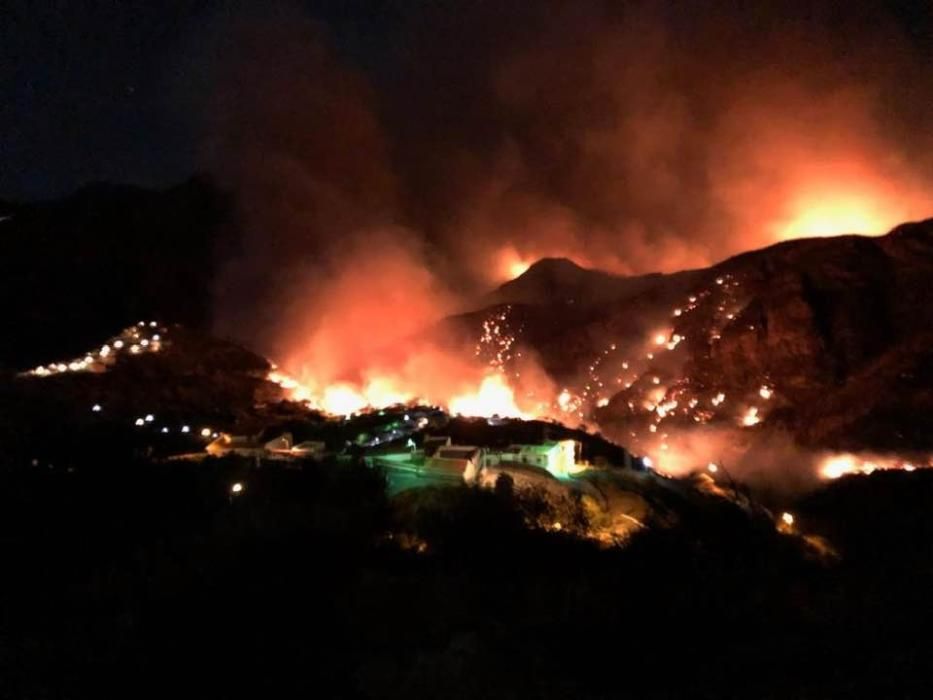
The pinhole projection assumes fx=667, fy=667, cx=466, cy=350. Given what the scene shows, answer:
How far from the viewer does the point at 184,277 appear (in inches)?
2709

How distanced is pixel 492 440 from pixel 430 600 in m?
26.5

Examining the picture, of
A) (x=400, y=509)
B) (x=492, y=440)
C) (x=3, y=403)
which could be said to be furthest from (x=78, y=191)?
(x=400, y=509)

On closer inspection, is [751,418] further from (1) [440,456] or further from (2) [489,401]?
(1) [440,456]

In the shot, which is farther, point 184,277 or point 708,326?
point 184,277

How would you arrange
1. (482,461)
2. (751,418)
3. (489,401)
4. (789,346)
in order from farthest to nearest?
(489,401) → (789,346) → (751,418) → (482,461)

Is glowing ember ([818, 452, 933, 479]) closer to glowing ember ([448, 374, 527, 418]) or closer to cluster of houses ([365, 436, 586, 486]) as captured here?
cluster of houses ([365, 436, 586, 486])

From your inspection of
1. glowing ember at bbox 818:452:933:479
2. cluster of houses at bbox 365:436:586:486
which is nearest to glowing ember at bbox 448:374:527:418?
glowing ember at bbox 818:452:933:479

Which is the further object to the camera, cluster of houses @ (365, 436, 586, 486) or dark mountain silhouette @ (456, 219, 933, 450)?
dark mountain silhouette @ (456, 219, 933, 450)

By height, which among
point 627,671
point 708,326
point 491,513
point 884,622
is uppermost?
point 708,326

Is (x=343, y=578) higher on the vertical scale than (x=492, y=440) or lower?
lower

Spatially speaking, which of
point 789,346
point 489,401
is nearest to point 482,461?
point 489,401

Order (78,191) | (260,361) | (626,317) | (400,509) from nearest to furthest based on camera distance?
(400,509) → (260,361) → (626,317) → (78,191)

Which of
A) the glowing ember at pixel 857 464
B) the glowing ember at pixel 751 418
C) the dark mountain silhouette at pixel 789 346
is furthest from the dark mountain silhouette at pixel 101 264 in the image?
the glowing ember at pixel 857 464

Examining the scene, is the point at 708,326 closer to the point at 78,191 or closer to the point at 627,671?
the point at 627,671
